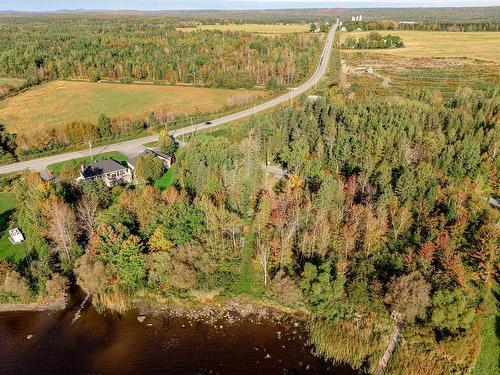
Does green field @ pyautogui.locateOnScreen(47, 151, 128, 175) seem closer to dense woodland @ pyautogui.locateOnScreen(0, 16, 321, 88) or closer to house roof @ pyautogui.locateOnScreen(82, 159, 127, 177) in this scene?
house roof @ pyautogui.locateOnScreen(82, 159, 127, 177)

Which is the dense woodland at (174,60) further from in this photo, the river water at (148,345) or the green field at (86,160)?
the river water at (148,345)

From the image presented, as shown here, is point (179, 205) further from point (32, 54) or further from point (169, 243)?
point (32, 54)

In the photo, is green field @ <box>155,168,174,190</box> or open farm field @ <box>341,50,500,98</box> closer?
green field @ <box>155,168,174,190</box>

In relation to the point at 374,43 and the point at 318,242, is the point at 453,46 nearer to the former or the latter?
the point at 374,43

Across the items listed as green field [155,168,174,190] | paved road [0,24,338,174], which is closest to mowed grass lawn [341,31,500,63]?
paved road [0,24,338,174]

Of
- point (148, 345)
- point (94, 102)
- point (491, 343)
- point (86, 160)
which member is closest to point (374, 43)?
point (94, 102)
